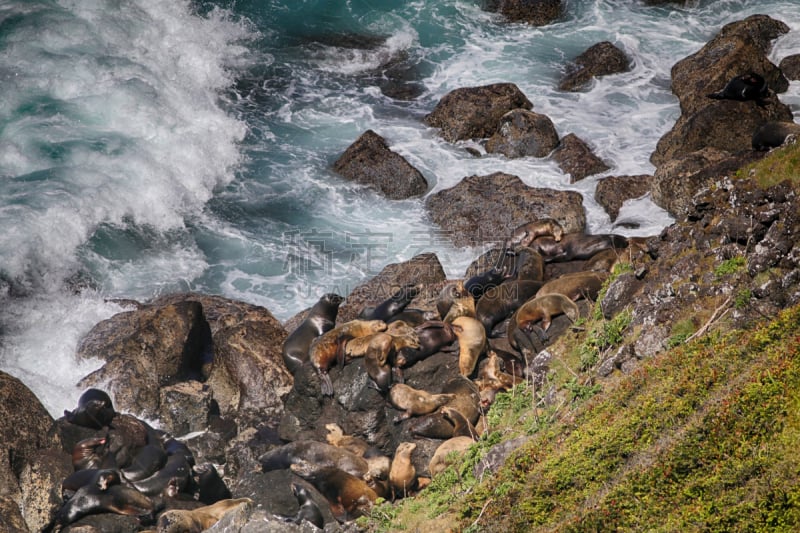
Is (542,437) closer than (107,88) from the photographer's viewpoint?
Yes

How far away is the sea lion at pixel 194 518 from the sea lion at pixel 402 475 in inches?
67.9

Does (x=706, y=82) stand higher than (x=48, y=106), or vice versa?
(x=706, y=82)

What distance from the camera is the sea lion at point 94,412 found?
11.0 metres

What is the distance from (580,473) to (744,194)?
441 cm

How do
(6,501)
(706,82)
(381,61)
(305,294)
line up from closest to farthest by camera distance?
(6,501) → (305,294) → (706,82) → (381,61)

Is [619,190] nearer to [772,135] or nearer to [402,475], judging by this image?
[772,135]

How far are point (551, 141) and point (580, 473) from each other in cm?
1368

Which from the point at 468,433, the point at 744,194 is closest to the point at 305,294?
the point at 468,433

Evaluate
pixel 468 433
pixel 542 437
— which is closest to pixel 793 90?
pixel 468 433

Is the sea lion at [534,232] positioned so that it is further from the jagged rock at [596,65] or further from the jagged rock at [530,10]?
the jagged rock at [530,10]

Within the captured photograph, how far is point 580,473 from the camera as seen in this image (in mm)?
A: 6492

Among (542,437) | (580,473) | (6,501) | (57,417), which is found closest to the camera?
(580,473)

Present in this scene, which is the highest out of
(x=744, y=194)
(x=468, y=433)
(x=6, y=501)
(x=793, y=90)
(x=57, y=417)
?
(x=744, y=194)

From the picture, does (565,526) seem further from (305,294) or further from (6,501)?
(305,294)
